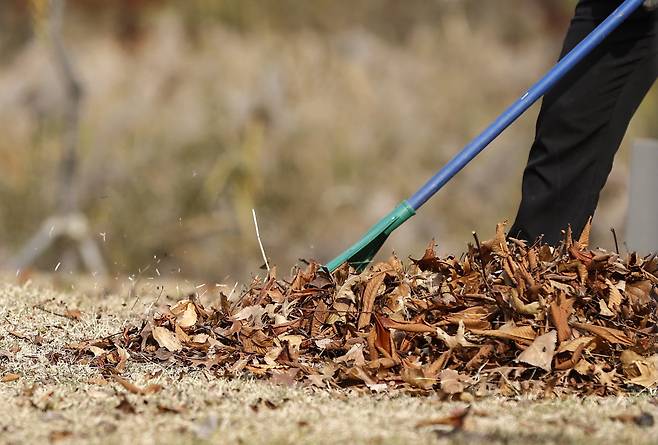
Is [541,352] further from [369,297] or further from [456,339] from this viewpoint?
[369,297]

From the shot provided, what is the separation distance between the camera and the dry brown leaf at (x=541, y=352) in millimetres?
2820

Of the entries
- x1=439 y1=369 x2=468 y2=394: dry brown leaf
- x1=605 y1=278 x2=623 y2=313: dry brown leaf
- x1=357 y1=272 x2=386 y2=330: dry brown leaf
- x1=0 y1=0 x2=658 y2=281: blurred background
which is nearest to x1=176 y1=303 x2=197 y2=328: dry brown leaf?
x1=357 y1=272 x2=386 y2=330: dry brown leaf

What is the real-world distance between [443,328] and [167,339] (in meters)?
0.82

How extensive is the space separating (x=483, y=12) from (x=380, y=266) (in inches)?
428

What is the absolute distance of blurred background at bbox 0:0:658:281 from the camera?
10.0 metres

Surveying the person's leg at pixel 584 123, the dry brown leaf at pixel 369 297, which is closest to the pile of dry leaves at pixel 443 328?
the dry brown leaf at pixel 369 297

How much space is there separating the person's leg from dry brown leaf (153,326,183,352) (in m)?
1.23

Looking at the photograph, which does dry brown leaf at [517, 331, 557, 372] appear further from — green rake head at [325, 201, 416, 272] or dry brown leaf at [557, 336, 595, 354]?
green rake head at [325, 201, 416, 272]

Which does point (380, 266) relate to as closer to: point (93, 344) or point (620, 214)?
point (93, 344)

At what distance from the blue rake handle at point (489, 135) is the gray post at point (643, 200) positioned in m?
1.95

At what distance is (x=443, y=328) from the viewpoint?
301cm

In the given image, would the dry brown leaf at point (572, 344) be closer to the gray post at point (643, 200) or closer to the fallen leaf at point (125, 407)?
the fallen leaf at point (125, 407)

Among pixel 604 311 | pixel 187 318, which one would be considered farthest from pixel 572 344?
pixel 187 318

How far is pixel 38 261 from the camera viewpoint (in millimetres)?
9305
